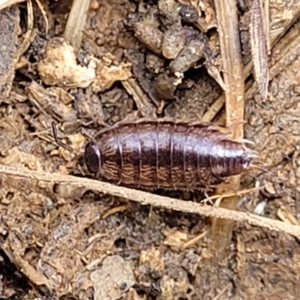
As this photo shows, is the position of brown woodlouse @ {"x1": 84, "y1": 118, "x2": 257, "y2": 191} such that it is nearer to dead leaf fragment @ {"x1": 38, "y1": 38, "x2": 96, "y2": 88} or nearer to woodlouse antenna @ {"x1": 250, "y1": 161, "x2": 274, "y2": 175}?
woodlouse antenna @ {"x1": 250, "y1": 161, "x2": 274, "y2": 175}

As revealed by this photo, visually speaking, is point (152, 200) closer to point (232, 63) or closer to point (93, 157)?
point (93, 157)

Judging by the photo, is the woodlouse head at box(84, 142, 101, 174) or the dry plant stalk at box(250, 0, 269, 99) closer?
the dry plant stalk at box(250, 0, 269, 99)

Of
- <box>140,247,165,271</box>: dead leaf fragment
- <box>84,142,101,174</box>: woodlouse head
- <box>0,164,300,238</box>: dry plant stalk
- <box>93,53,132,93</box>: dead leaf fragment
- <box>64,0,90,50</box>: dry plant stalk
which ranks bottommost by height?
<box>140,247,165,271</box>: dead leaf fragment

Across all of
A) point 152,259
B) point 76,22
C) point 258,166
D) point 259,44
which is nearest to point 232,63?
point 259,44

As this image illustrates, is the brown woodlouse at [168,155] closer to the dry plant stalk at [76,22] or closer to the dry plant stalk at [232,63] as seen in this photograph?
the dry plant stalk at [232,63]

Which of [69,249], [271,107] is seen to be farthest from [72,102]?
[271,107]

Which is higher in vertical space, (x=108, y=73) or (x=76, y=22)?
(x=76, y=22)

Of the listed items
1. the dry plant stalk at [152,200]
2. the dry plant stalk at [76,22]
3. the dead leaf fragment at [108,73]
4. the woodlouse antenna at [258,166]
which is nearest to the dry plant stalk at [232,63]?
the woodlouse antenna at [258,166]

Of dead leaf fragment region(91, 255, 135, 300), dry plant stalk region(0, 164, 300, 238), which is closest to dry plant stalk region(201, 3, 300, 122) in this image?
dry plant stalk region(0, 164, 300, 238)
